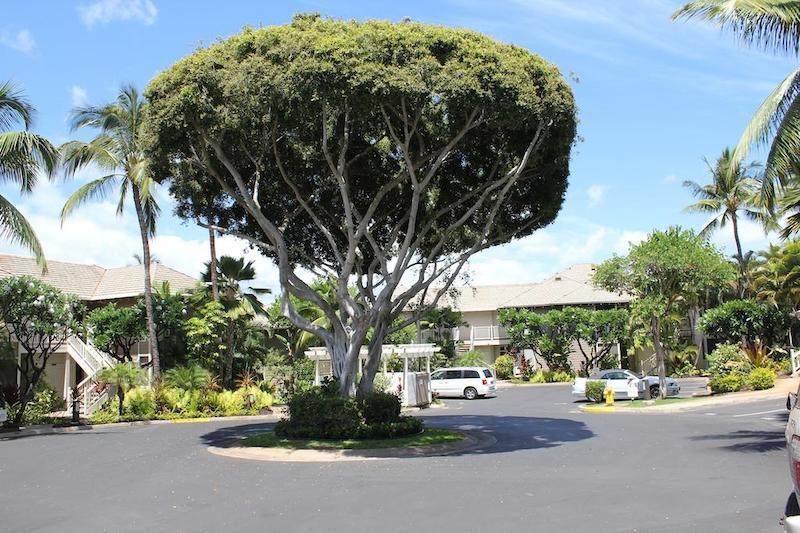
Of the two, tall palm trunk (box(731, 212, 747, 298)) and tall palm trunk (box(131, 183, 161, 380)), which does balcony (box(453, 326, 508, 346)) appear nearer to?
tall palm trunk (box(731, 212, 747, 298))

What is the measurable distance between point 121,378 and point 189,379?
2479 millimetres

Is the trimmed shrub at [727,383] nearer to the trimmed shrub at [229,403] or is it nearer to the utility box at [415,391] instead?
the utility box at [415,391]

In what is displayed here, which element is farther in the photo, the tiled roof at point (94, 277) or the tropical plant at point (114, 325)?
the tiled roof at point (94, 277)

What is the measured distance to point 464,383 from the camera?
121ft

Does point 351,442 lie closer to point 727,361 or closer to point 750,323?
point 727,361

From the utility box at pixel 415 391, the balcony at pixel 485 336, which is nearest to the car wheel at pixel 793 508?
the utility box at pixel 415 391

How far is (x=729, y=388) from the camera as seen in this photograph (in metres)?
29.8

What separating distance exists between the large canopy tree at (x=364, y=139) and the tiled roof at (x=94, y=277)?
1584cm

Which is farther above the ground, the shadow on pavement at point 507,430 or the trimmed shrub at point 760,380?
the trimmed shrub at point 760,380

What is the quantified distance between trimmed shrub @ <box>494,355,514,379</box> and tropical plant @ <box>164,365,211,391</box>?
86.2 ft

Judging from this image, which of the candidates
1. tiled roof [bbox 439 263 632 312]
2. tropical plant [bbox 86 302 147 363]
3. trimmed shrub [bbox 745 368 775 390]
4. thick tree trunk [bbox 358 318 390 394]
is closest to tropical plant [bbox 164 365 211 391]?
tropical plant [bbox 86 302 147 363]

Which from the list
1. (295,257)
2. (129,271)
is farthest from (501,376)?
(295,257)

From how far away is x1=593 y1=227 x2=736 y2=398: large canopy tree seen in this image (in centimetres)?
2702

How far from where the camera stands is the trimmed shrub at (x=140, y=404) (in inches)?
1046
